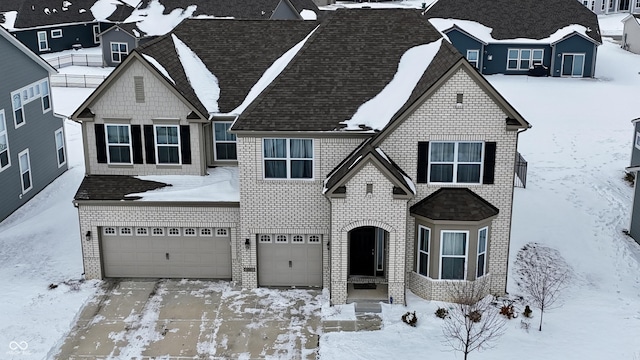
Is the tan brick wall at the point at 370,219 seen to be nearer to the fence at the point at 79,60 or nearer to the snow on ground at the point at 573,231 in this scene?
the snow on ground at the point at 573,231

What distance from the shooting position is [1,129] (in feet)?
104

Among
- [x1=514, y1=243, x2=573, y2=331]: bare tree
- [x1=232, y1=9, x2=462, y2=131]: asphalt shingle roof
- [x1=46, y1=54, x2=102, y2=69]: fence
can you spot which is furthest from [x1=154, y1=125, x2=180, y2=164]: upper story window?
[x1=46, y1=54, x2=102, y2=69]: fence

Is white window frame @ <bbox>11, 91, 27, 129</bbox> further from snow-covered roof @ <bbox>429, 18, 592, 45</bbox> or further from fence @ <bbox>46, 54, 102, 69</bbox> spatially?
snow-covered roof @ <bbox>429, 18, 592, 45</bbox>

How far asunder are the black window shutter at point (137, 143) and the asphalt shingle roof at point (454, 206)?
403 inches

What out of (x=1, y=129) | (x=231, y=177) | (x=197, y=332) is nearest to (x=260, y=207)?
(x=231, y=177)

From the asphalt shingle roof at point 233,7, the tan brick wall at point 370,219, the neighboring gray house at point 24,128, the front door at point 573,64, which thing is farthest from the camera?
the asphalt shingle roof at point 233,7

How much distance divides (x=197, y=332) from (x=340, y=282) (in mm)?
4955

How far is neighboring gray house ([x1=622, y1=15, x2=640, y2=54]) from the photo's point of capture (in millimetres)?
65562

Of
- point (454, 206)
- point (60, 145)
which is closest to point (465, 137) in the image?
point (454, 206)

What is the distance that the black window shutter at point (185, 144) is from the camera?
1038 inches

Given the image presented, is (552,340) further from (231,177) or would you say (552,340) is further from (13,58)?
(13,58)

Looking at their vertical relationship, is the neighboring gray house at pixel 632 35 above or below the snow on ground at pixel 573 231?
above

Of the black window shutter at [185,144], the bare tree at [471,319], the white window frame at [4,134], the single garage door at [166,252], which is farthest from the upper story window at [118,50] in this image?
the bare tree at [471,319]

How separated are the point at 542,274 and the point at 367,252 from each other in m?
6.54
